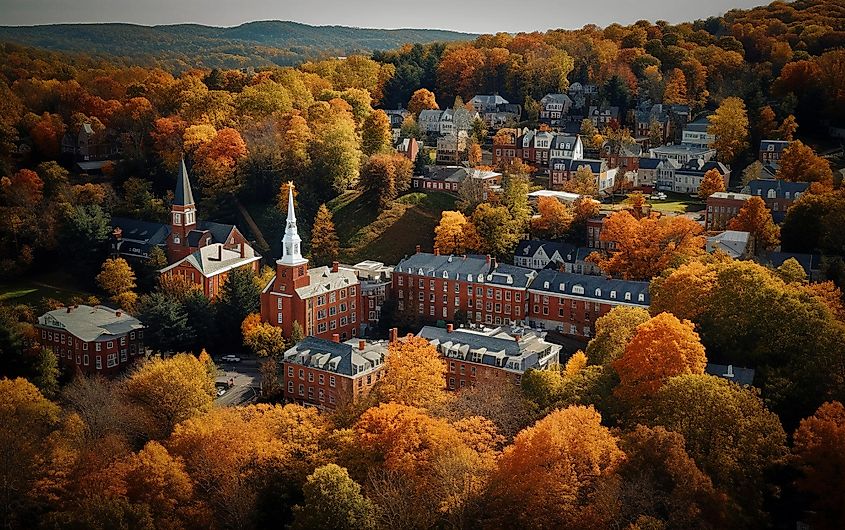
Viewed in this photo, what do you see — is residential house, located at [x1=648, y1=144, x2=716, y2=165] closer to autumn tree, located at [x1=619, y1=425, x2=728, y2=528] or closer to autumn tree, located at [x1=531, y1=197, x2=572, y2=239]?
autumn tree, located at [x1=531, y1=197, x2=572, y2=239]

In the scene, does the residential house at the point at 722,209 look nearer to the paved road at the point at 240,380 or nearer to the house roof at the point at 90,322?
the paved road at the point at 240,380

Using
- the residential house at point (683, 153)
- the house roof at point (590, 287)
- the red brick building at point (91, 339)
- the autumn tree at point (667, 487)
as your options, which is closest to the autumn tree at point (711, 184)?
the residential house at point (683, 153)

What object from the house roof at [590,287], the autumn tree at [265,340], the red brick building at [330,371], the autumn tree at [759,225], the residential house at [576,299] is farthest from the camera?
the autumn tree at [759,225]

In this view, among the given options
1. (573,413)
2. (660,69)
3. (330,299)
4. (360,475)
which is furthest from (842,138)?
(360,475)

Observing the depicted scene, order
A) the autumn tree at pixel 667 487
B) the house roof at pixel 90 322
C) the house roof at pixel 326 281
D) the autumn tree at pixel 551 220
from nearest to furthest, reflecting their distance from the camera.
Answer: the autumn tree at pixel 667 487
the house roof at pixel 90 322
the house roof at pixel 326 281
the autumn tree at pixel 551 220

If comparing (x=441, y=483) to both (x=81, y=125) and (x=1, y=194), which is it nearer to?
(x=1, y=194)
